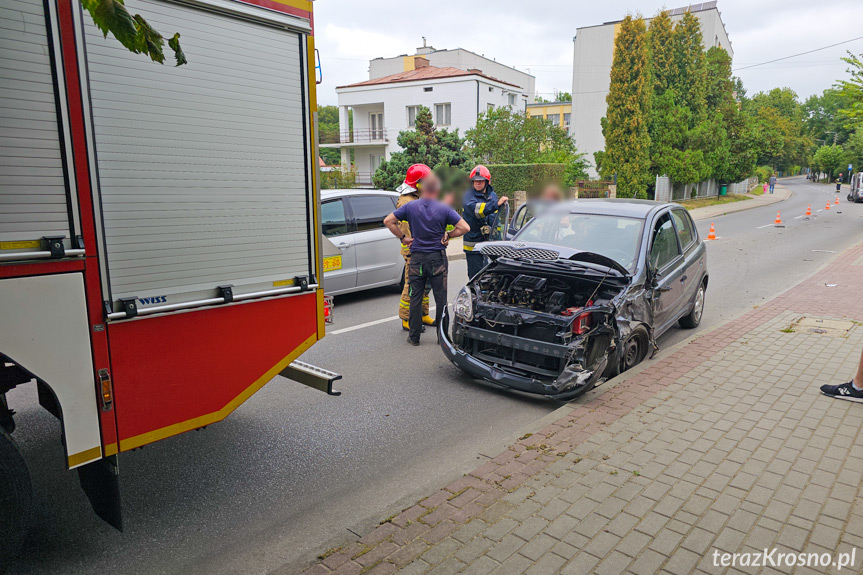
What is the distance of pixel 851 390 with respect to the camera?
493 centimetres

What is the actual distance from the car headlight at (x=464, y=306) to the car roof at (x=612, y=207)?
1.90 metres

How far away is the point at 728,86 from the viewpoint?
127ft

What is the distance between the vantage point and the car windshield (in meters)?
6.02

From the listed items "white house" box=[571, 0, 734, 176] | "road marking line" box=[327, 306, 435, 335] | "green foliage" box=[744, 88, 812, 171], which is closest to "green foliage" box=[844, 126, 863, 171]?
"green foliage" box=[744, 88, 812, 171]

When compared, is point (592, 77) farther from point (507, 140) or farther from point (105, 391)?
point (105, 391)

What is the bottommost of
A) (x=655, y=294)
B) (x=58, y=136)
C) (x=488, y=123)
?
(x=655, y=294)

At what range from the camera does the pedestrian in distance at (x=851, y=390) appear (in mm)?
4879

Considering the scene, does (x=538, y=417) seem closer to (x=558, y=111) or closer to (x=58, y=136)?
(x=58, y=136)

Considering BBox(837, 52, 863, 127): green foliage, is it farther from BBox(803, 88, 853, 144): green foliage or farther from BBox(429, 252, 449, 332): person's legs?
BBox(803, 88, 853, 144): green foliage

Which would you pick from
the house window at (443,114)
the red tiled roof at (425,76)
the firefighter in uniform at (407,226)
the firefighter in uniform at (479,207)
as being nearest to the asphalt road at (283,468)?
the firefighter in uniform at (407,226)

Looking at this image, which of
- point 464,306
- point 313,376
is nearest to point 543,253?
point 464,306

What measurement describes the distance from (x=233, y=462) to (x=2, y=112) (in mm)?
2651

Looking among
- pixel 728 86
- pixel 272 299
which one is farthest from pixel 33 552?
pixel 728 86

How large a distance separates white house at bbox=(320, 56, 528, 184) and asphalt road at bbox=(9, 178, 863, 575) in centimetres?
3561
